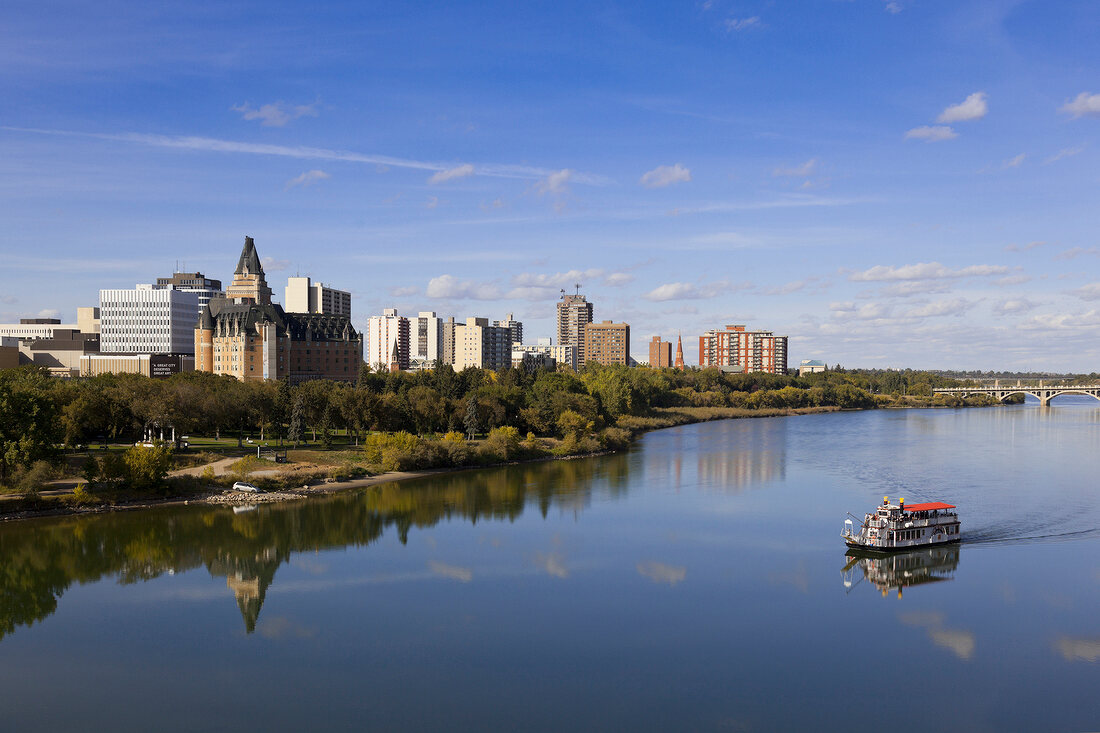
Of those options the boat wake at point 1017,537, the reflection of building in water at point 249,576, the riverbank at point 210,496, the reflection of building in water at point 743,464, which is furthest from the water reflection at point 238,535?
the boat wake at point 1017,537

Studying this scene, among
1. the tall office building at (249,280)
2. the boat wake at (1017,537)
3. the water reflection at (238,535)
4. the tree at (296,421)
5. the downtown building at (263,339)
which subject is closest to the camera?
the water reflection at (238,535)

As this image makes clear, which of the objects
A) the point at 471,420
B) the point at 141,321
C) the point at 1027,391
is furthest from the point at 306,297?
the point at 1027,391

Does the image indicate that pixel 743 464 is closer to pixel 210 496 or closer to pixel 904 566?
pixel 904 566

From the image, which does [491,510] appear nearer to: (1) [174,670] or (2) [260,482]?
(2) [260,482]

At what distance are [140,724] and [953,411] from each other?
467ft

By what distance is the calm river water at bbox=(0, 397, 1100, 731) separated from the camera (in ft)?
74.4

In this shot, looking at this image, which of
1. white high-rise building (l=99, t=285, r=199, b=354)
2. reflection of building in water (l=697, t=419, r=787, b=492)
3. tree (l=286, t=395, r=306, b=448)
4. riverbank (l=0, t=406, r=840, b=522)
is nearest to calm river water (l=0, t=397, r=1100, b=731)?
riverbank (l=0, t=406, r=840, b=522)

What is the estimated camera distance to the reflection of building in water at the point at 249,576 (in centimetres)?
3072

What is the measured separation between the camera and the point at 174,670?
2500cm

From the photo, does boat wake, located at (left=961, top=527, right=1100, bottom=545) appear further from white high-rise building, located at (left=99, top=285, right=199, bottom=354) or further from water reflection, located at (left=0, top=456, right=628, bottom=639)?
white high-rise building, located at (left=99, top=285, right=199, bottom=354)

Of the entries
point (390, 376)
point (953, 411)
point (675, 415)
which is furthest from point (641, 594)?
point (953, 411)

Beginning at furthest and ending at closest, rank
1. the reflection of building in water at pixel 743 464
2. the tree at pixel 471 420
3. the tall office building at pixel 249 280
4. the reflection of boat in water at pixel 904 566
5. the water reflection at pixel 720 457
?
the tall office building at pixel 249 280, the tree at pixel 471 420, the water reflection at pixel 720 457, the reflection of building in water at pixel 743 464, the reflection of boat in water at pixel 904 566

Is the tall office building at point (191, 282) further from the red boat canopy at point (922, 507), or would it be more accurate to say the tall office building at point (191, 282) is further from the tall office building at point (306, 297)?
the red boat canopy at point (922, 507)

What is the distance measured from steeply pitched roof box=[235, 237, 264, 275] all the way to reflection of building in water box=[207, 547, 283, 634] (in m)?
89.7
